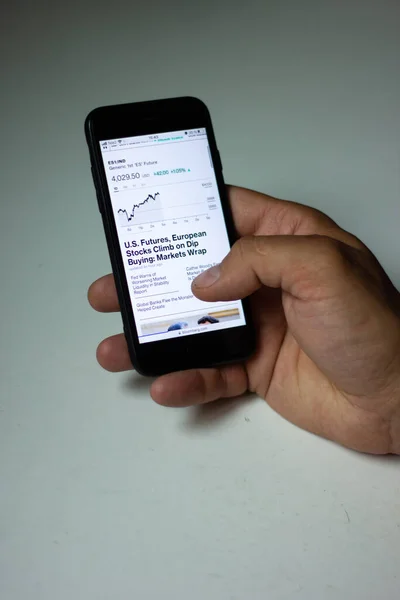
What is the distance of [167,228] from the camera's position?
76 cm

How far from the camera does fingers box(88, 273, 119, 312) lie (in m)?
0.81

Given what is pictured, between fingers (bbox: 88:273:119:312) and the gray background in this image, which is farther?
fingers (bbox: 88:273:119:312)

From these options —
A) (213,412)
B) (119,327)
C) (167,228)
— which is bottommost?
(213,412)

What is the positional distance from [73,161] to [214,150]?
Result: 1.18 feet

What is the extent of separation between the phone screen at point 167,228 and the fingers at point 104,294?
0.22 ft

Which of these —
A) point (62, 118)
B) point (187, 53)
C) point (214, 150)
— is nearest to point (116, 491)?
point (214, 150)

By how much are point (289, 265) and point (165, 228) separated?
0.18m

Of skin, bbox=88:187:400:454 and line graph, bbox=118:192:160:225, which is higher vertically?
line graph, bbox=118:192:160:225

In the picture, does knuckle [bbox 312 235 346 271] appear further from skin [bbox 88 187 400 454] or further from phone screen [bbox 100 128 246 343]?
phone screen [bbox 100 128 246 343]

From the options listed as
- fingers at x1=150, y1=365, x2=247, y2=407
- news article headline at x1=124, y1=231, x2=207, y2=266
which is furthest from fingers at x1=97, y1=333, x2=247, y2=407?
news article headline at x1=124, y1=231, x2=207, y2=266

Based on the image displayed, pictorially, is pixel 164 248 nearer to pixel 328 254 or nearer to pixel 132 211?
pixel 132 211

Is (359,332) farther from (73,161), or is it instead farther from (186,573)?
(73,161)

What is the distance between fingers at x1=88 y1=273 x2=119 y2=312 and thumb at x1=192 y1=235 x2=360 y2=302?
176mm

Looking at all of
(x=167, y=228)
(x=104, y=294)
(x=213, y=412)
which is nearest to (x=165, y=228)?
(x=167, y=228)
